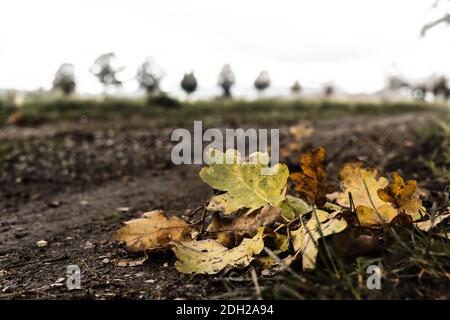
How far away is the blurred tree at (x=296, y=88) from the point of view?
21195 millimetres

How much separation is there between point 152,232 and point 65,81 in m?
14.7

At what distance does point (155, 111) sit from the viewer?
1129 centimetres

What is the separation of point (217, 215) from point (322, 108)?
1453 centimetres

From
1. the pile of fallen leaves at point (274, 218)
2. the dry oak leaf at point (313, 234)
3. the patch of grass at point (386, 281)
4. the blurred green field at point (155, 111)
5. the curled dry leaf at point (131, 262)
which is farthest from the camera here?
the blurred green field at point (155, 111)

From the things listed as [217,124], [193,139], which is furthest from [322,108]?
[193,139]

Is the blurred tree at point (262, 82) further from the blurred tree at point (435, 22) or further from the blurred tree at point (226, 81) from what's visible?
the blurred tree at point (435, 22)

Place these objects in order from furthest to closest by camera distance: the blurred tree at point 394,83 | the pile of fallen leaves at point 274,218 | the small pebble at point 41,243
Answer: the blurred tree at point 394,83 < the small pebble at point 41,243 < the pile of fallen leaves at point 274,218

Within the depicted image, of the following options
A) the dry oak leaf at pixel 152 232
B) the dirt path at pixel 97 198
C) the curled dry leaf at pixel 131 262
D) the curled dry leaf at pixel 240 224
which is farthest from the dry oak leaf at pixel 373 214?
the curled dry leaf at pixel 131 262

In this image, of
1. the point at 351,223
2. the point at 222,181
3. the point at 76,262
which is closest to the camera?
the point at 351,223

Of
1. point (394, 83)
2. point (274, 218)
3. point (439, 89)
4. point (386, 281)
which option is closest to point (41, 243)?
point (274, 218)

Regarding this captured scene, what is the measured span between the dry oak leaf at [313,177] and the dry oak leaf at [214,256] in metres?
0.19

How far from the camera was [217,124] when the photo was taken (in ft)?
27.9
